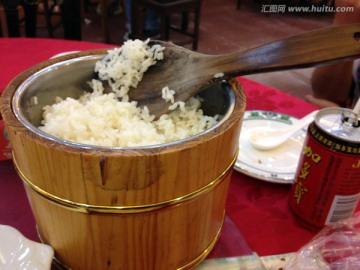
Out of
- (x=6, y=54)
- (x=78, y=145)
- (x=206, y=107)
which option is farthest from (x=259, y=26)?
(x=78, y=145)

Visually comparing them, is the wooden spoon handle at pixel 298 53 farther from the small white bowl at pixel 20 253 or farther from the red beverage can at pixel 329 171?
the small white bowl at pixel 20 253

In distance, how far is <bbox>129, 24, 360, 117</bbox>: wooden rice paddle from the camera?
581 mm

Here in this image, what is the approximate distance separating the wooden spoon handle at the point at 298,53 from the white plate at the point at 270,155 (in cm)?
31

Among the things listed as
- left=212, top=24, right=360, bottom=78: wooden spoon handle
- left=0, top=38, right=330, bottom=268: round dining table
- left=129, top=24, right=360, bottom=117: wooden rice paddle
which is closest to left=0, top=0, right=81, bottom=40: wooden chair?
left=0, top=38, right=330, bottom=268: round dining table

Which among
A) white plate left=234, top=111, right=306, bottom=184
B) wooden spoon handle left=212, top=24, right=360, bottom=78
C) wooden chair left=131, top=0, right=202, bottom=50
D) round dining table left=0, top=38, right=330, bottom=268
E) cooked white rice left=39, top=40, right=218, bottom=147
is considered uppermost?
wooden spoon handle left=212, top=24, right=360, bottom=78

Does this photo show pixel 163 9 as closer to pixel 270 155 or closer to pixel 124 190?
pixel 270 155

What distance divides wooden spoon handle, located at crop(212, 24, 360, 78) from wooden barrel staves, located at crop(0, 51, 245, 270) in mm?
40

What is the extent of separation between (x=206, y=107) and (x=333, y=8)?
90cm

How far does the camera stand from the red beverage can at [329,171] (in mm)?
683

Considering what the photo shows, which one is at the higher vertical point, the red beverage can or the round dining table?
the red beverage can

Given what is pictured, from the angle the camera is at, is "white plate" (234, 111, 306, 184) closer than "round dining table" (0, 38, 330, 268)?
No

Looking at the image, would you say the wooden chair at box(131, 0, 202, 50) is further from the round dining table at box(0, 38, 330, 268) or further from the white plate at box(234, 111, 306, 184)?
the round dining table at box(0, 38, 330, 268)

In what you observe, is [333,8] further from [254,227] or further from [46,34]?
[46,34]

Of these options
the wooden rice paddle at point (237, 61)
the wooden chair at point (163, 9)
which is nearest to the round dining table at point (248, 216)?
the wooden rice paddle at point (237, 61)
